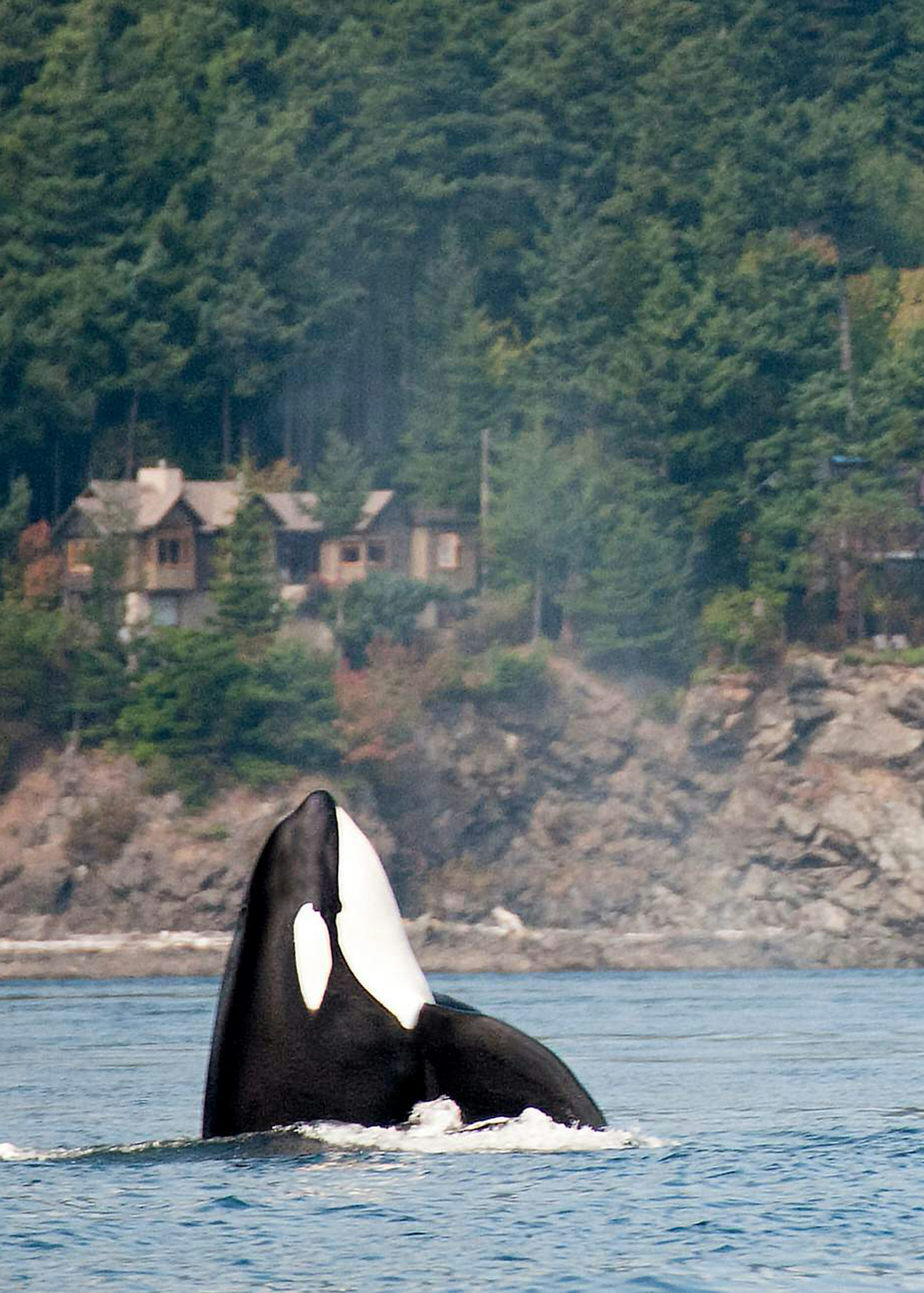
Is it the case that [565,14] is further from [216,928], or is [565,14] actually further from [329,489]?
[216,928]

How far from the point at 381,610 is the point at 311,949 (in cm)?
8665

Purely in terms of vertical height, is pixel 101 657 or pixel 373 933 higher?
pixel 101 657

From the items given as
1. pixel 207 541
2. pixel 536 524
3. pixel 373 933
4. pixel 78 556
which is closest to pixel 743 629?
pixel 536 524

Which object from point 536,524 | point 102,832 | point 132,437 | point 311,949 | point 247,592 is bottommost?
point 102,832

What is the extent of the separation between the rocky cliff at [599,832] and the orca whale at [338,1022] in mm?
68195

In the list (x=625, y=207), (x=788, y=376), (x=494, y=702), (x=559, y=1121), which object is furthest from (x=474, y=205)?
(x=559, y=1121)

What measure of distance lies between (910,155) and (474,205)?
2606 centimetres

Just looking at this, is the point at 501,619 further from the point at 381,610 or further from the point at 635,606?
the point at 635,606

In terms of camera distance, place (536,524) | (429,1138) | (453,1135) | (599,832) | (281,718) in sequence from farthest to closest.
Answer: (536,524)
(281,718)
(599,832)
(429,1138)
(453,1135)

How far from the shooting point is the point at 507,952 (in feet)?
266

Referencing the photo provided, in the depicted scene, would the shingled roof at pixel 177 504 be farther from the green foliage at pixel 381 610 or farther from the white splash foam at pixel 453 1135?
the white splash foam at pixel 453 1135

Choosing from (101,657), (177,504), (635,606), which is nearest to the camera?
(101,657)

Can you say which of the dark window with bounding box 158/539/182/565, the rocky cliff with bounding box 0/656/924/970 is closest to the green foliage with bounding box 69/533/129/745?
the rocky cliff with bounding box 0/656/924/970

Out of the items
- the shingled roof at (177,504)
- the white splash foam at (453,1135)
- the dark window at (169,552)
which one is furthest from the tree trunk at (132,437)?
the white splash foam at (453,1135)
